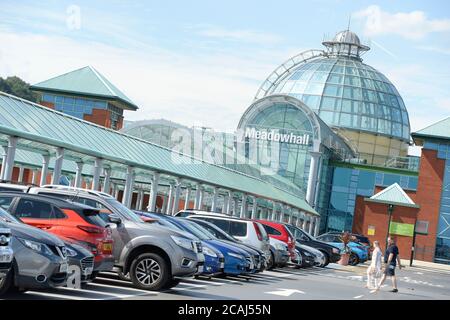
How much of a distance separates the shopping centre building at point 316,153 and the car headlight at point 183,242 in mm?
30607

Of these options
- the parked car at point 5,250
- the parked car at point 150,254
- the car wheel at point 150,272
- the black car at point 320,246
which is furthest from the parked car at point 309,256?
the parked car at point 5,250

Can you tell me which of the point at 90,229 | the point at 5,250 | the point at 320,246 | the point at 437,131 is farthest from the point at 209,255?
the point at 437,131

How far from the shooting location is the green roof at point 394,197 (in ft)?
275

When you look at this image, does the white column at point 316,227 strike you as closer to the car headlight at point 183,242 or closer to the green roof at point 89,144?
the green roof at point 89,144

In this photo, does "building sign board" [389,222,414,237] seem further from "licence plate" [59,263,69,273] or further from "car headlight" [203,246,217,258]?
"licence plate" [59,263,69,273]

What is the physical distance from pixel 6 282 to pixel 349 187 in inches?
3079

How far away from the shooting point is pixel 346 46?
108 meters

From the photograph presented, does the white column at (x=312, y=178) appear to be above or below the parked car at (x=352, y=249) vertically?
above

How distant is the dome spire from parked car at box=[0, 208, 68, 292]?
9377 cm

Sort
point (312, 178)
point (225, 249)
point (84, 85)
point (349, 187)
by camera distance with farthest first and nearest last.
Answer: point (349, 187), point (312, 178), point (84, 85), point (225, 249)

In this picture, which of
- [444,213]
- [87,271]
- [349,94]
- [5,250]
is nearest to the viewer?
[5,250]

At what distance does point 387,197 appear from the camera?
85.5m

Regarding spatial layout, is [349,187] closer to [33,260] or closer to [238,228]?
[238,228]

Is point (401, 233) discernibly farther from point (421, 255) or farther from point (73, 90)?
point (73, 90)
